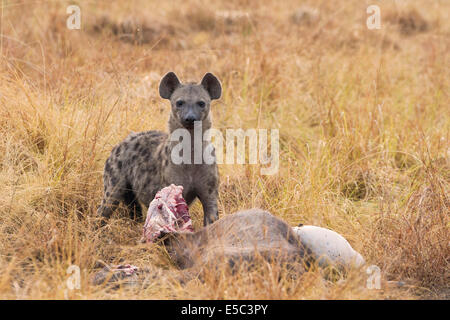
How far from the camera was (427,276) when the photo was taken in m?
3.95

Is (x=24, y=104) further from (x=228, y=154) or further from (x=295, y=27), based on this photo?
(x=295, y=27)

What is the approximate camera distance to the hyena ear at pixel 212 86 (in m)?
4.78

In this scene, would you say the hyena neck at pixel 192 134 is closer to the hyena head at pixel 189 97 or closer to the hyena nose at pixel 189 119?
the hyena head at pixel 189 97

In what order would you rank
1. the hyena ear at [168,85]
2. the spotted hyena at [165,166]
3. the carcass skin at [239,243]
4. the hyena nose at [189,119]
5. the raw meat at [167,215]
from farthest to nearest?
1. the hyena ear at [168,85]
2. the spotted hyena at [165,166]
3. the hyena nose at [189,119]
4. the raw meat at [167,215]
5. the carcass skin at [239,243]

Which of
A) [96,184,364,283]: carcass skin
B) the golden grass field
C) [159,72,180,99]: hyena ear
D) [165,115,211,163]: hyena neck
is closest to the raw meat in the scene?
[96,184,364,283]: carcass skin

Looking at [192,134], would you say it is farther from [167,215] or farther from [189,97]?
[167,215]

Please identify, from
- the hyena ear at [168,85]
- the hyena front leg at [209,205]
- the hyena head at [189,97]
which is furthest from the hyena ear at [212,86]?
the hyena front leg at [209,205]

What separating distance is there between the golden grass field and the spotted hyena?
180 mm

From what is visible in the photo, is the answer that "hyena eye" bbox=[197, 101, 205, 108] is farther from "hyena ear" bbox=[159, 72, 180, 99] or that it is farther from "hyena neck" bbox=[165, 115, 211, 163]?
"hyena ear" bbox=[159, 72, 180, 99]

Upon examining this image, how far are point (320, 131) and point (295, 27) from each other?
338 cm

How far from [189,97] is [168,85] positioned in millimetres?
287

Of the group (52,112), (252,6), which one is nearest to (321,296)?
(52,112)

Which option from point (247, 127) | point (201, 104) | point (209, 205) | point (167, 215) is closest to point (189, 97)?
point (201, 104)

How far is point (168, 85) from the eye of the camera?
4.82 meters
